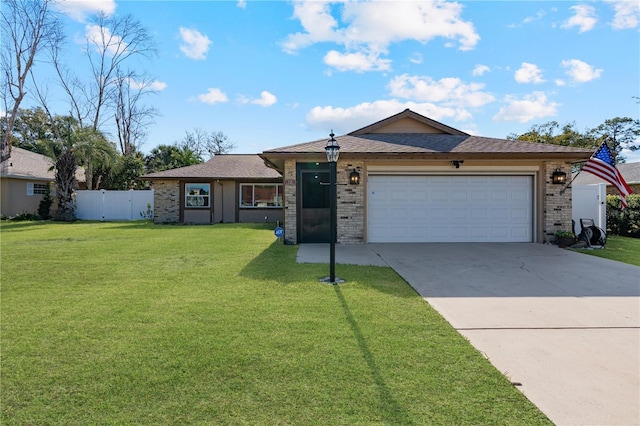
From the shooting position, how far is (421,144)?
1083cm

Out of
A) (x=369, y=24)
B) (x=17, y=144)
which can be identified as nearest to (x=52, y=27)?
(x=17, y=144)

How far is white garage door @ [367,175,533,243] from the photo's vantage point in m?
10.8

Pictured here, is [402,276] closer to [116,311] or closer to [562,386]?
[562,386]

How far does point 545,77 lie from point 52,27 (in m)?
28.2

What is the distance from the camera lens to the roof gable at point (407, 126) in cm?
1245

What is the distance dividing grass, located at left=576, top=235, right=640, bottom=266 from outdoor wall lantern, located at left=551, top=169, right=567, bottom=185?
2.05 m

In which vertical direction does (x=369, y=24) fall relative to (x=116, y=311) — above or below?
above

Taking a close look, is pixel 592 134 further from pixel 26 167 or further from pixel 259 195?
pixel 26 167

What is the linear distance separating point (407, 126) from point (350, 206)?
4.31m

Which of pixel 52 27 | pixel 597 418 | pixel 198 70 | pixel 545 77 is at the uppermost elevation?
pixel 52 27

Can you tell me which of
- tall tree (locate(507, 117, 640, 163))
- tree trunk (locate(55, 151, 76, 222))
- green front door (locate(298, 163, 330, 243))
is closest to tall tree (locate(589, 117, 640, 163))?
tall tree (locate(507, 117, 640, 163))

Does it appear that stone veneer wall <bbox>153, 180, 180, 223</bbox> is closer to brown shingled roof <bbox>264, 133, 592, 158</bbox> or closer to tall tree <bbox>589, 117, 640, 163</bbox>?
brown shingled roof <bbox>264, 133, 592, 158</bbox>

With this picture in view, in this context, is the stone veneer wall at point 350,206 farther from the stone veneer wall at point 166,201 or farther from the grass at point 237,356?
the stone veneer wall at point 166,201

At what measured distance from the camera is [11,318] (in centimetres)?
419
